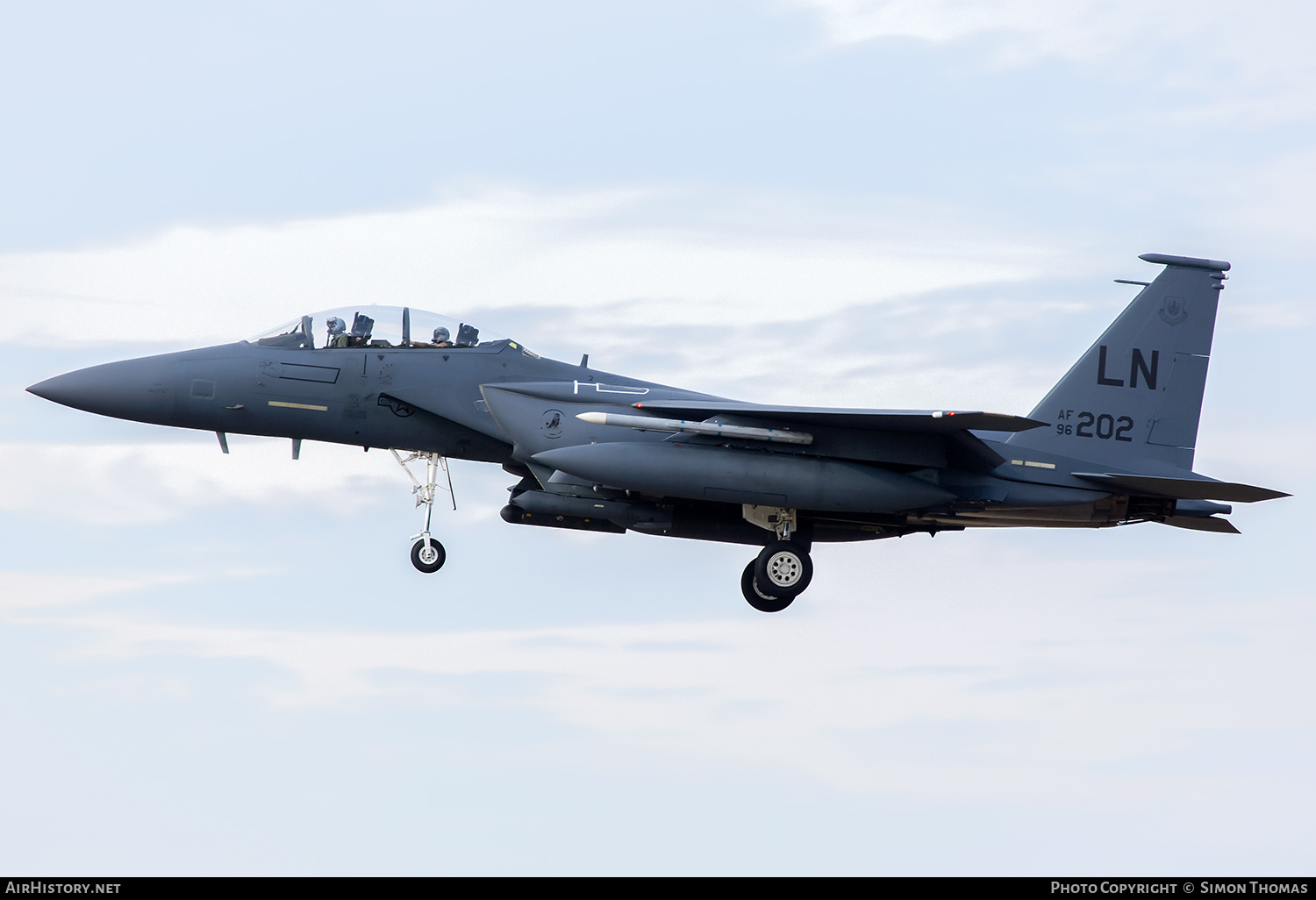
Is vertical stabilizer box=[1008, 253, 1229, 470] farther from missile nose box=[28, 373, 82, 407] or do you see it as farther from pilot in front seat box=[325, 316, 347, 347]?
missile nose box=[28, 373, 82, 407]

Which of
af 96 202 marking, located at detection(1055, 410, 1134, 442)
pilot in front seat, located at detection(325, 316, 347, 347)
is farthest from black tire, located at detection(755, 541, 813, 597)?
pilot in front seat, located at detection(325, 316, 347, 347)

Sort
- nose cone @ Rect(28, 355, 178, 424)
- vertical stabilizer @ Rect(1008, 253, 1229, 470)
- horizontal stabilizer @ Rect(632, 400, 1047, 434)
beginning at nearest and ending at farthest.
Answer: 1. horizontal stabilizer @ Rect(632, 400, 1047, 434)
2. nose cone @ Rect(28, 355, 178, 424)
3. vertical stabilizer @ Rect(1008, 253, 1229, 470)

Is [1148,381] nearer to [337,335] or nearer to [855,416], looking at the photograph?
[855,416]

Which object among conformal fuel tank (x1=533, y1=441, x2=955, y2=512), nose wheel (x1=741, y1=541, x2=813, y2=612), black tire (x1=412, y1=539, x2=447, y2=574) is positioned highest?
conformal fuel tank (x1=533, y1=441, x2=955, y2=512)

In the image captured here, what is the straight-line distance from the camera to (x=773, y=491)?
50.3 feet

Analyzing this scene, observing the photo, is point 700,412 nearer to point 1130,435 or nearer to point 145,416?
point 1130,435

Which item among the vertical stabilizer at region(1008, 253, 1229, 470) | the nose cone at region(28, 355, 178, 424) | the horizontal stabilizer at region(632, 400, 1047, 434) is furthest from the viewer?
the vertical stabilizer at region(1008, 253, 1229, 470)

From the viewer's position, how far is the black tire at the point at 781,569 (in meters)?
16.4

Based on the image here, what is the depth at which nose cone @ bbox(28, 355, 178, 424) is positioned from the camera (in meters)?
16.1

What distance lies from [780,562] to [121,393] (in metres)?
8.15

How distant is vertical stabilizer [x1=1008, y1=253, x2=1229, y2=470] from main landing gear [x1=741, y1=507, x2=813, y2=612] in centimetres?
312

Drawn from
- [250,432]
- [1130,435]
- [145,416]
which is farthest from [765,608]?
[145,416]

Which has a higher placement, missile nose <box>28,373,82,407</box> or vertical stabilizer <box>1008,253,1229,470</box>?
vertical stabilizer <box>1008,253,1229,470</box>

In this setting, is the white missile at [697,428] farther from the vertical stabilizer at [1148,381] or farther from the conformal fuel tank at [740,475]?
the vertical stabilizer at [1148,381]
